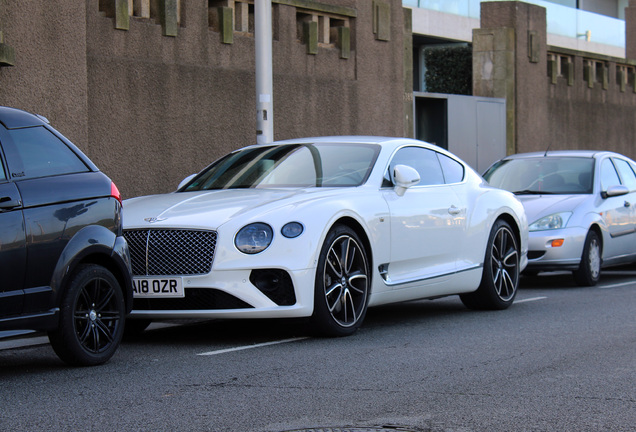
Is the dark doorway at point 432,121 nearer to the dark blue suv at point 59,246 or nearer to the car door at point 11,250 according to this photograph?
the dark blue suv at point 59,246

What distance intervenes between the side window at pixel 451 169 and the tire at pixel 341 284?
1914 millimetres

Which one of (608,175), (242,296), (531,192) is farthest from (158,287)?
(608,175)

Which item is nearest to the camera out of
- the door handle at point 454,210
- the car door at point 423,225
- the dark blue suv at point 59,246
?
the dark blue suv at point 59,246

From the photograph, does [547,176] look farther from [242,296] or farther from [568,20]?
[568,20]

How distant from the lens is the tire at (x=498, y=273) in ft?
33.3

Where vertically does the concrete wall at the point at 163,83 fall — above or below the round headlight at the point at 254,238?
above

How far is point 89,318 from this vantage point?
22.4ft

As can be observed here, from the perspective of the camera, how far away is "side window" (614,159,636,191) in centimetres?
1452

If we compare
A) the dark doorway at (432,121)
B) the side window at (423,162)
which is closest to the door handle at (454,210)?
the side window at (423,162)

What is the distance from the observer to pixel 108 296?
22.8ft

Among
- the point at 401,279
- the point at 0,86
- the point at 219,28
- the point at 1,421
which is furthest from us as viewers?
the point at 219,28

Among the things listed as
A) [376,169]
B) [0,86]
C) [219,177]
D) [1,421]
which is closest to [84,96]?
[0,86]

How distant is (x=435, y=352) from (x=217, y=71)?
8.13m

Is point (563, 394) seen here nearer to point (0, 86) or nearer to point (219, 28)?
point (0, 86)
